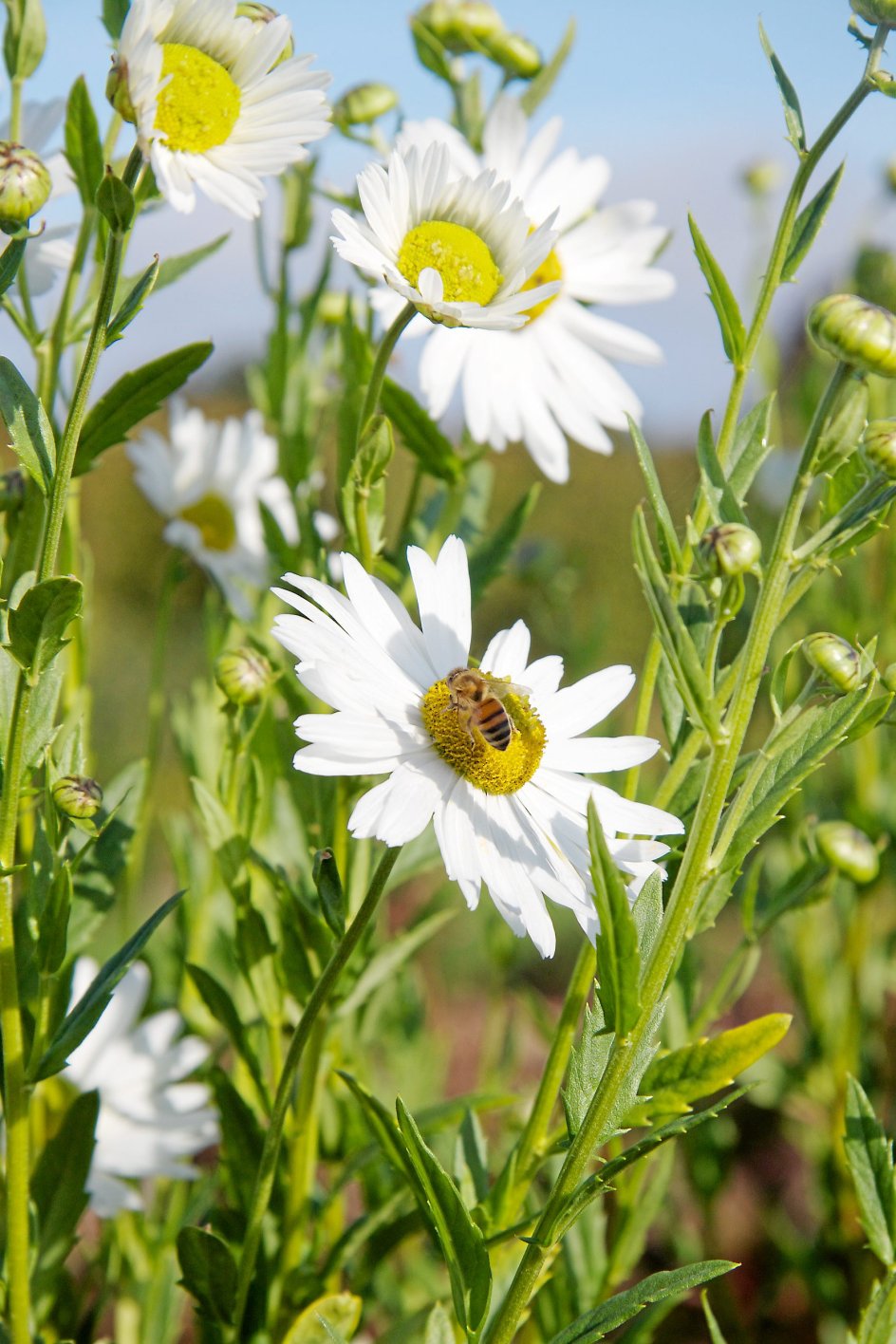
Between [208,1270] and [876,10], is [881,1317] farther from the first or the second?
[876,10]

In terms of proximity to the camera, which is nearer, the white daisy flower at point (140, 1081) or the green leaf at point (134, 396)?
the green leaf at point (134, 396)

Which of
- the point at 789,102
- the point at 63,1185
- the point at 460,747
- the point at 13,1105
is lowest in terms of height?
the point at 63,1185

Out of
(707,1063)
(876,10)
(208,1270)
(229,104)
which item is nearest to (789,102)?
(876,10)

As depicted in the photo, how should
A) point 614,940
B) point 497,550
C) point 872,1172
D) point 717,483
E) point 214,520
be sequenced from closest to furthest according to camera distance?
point 614,940 < point 717,483 < point 872,1172 < point 497,550 < point 214,520

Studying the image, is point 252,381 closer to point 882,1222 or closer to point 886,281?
point 886,281

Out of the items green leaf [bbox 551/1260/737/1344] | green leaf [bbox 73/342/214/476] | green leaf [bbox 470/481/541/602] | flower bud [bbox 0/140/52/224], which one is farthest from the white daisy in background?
green leaf [bbox 551/1260/737/1344]

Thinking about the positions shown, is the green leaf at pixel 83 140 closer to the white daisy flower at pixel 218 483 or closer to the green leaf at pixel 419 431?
the green leaf at pixel 419 431

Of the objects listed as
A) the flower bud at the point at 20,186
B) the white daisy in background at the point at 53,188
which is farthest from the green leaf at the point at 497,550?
the flower bud at the point at 20,186
